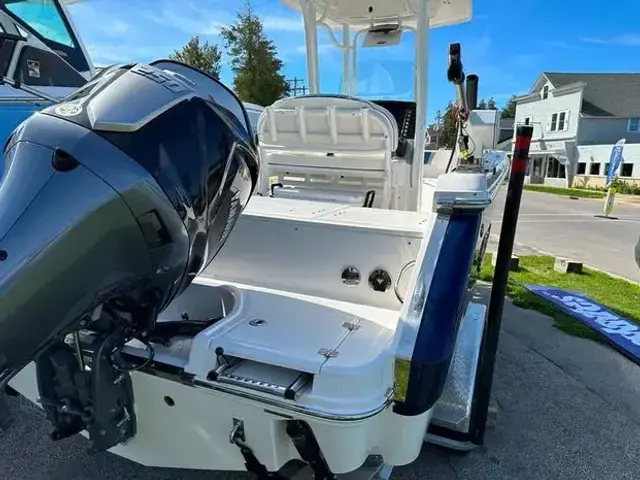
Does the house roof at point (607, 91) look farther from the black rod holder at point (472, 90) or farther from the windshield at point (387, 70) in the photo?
the black rod holder at point (472, 90)

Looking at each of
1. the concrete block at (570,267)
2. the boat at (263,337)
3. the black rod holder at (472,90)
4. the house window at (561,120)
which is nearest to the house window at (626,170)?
the house window at (561,120)

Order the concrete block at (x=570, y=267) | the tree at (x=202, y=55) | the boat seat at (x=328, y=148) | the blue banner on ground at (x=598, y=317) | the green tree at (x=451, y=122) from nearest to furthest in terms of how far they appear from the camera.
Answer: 1. the boat seat at (x=328, y=148)
2. the green tree at (x=451, y=122)
3. the blue banner on ground at (x=598, y=317)
4. the concrete block at (x=570, y=267)
5. the tree at (x=202, y=55)

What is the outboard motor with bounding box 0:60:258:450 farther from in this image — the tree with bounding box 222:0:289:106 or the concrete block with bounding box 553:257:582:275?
the tree with bounding box 222:0:289:106

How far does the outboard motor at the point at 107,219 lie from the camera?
51.3 inches

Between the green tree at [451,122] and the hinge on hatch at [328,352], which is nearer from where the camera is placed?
the hinge on hatch at [328,352]

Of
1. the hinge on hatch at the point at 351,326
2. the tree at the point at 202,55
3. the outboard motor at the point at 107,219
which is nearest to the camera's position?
the outboard motor at the point at 107,219

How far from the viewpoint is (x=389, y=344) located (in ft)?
5.62

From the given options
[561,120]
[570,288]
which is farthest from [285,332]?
[561,120]

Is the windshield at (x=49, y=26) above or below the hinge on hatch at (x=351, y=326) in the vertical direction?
above

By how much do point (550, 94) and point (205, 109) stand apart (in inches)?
1517

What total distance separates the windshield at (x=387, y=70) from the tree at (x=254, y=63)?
75.6 feet

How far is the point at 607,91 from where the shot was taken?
34406mm

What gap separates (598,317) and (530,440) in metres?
2.53

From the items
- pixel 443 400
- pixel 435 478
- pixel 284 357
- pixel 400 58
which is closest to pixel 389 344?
pixel 284 357
